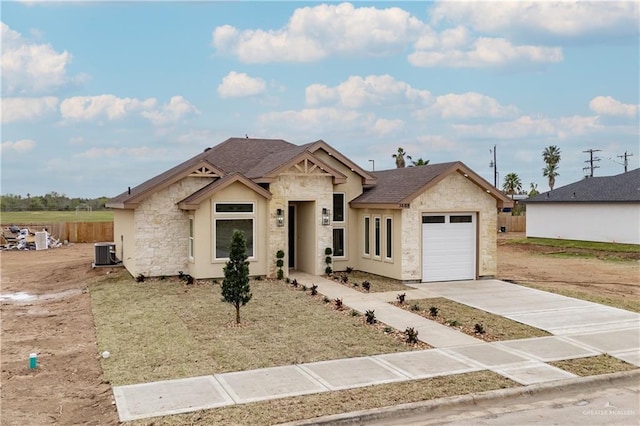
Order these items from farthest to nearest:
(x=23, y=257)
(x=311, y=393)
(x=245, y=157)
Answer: (x=23, y=257) → (x=245, y=157) → (x=311, y=393)

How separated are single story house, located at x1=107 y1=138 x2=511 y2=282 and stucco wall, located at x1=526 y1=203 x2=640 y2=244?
54.5 ft

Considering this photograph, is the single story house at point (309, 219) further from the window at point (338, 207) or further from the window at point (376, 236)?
the window at point (338, 207)

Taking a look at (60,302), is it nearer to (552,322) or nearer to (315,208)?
(315,208)

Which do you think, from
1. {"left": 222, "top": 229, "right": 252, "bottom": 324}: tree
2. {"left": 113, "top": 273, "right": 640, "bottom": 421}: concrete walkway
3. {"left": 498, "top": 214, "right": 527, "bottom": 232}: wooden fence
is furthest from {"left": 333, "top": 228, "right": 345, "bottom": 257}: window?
{"left": 498, "top": 214, "right": 527, "bottom": 232}: wooden fence

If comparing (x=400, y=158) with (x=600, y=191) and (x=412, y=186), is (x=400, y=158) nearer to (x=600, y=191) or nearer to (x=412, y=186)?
(x=600, y=191)

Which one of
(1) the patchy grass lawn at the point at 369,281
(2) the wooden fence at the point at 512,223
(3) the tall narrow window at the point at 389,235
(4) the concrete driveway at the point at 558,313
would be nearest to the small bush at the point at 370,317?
(4) the concrete driveway at the point at 558,313

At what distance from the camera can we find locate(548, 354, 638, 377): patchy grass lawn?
28.2 feet

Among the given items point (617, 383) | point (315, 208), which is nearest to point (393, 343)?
point (617, 383)

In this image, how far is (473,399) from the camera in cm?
740

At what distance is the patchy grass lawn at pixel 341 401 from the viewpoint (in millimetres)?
6625

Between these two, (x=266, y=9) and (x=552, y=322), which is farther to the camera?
(x=266, y=9)

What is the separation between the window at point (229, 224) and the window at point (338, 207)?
11.2ft

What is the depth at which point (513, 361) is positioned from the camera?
910cm

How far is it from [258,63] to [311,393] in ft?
56.3
